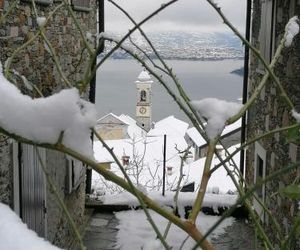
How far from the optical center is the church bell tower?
687 inches

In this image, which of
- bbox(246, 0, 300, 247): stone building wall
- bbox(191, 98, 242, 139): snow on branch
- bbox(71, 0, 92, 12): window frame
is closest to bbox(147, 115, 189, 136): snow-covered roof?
bbox(246, 0, 300, 247): stone building wall

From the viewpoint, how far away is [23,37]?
3951 millimetres

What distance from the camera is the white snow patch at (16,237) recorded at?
2.27 feet

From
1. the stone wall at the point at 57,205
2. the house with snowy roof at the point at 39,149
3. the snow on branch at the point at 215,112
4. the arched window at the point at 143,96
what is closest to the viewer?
the snow on branch at the point at 215,112

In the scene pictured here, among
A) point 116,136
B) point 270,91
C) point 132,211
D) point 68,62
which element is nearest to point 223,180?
point 132,211

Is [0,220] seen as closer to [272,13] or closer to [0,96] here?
[0,96]

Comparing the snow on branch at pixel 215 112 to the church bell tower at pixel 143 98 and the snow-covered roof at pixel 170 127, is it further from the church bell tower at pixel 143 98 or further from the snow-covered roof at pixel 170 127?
the snow-covered roof at pixel 170 127

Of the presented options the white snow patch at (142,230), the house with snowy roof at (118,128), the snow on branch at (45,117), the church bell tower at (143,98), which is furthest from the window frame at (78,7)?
the house with snowy roof at (118,128)

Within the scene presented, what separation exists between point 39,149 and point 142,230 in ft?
8.87

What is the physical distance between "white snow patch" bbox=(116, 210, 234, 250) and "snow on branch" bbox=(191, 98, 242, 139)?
16.2 feet

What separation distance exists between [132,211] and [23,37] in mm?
4074

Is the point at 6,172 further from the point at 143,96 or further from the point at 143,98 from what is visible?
the point at 143,98

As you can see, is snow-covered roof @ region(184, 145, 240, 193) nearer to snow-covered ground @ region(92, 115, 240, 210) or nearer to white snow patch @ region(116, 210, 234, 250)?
snow-covered ground @ region(92, 115, 240, 210)

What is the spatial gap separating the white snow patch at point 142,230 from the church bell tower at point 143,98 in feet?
29.3
